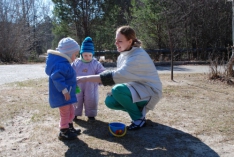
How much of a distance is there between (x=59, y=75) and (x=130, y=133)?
3.56 ft

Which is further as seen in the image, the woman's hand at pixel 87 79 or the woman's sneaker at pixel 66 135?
the woman's hand at pixel 87 79

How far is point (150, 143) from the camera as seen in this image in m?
3.03

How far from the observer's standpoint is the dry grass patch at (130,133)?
111 inches

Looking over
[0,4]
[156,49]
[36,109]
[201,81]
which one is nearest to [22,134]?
[36,109]

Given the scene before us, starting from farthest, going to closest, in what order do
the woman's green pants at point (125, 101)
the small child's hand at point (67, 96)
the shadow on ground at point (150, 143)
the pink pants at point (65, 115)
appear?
the woman's green pants at point (125, 101) → the pink pants at point (65, 115) → the small child's hand at point (67, 96) → the shadow on ground at point (150, 143)

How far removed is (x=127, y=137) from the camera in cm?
318

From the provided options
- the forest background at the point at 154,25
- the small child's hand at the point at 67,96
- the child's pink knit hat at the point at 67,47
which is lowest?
the small child's hand at the point at 67,96

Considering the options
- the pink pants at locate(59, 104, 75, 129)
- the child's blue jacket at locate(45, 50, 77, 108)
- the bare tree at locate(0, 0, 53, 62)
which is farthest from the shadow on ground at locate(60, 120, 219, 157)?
the bare tree at locate(0, 0, 53, 62)

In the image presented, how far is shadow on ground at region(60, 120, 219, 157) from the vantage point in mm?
2756

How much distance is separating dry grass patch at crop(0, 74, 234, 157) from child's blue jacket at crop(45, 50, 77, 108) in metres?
0.45

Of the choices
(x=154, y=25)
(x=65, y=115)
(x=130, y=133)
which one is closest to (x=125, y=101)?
(x=130, y=133)

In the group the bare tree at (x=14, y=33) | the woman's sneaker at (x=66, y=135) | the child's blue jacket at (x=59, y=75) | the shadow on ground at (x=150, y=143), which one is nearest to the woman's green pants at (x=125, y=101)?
the shadow on ground at (x=150, y=143)

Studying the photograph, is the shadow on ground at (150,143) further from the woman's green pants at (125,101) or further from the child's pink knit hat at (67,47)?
the child's pink knit hat at (67,47)

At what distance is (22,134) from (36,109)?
1110mm
